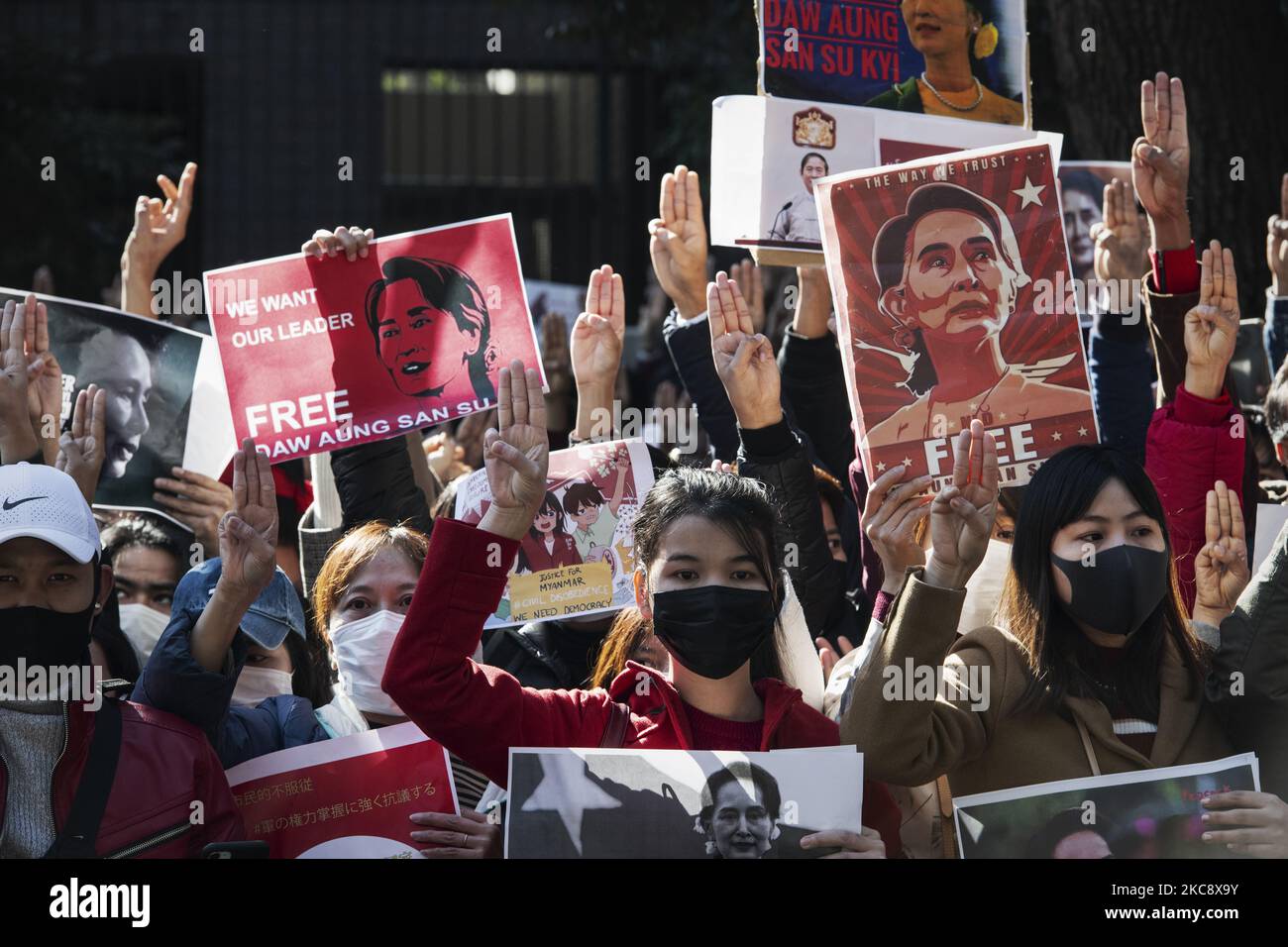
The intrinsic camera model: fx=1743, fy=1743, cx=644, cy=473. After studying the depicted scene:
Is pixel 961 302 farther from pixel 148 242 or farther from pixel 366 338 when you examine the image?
pixel 148 242

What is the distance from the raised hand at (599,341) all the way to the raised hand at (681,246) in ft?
0.52

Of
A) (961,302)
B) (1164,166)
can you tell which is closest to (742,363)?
(961,302)

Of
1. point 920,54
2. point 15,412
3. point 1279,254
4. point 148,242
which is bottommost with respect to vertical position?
point 15,412

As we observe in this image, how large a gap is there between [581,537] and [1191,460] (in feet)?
4.74

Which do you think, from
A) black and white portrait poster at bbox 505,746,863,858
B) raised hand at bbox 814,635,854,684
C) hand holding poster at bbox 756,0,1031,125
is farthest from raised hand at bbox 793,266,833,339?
black and white portrait poster at bbox 505,746,863,858

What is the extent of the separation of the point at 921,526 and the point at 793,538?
0.32 metres

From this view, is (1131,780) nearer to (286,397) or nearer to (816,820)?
(816,820)

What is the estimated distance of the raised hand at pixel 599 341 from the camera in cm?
464

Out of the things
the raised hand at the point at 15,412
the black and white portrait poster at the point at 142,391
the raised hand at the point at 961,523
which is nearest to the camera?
the raised hand at the point at 961,523

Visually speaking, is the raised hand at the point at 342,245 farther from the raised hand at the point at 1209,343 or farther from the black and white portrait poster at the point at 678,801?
the raised hand at the point at 1209,343

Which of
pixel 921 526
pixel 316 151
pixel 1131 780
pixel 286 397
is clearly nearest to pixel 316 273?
pixel 286 397

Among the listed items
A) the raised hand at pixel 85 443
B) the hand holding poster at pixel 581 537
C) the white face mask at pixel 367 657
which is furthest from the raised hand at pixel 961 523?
the raised hand at pixel 85 443

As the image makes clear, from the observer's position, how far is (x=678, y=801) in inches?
122

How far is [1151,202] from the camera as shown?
427cm
